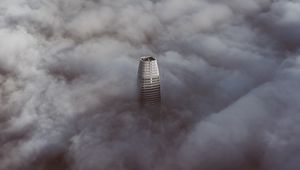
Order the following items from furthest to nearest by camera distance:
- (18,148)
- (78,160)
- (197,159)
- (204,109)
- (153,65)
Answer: (204,109), (18,148), (78,160), (197,159), (153,65)

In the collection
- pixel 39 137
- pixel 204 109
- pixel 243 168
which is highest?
pixel 204 109

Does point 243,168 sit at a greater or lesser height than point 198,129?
lesser

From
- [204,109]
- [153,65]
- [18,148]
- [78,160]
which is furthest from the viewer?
[204,109]

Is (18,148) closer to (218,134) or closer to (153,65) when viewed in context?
(153,65)

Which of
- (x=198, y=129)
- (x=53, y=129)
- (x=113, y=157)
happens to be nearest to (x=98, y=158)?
(x=113, y=157)

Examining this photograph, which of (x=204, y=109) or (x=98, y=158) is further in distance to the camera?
(x=204, y=109)

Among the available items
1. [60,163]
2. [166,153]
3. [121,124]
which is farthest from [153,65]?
[60,163]

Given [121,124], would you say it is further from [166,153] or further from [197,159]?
[197,159]
